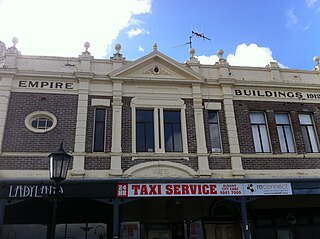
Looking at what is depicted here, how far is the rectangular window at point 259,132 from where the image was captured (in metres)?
11.7

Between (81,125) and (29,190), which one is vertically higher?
(81,125)

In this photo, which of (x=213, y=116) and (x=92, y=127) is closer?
(x=92, y=127)

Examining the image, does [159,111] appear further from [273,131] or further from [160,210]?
[273,131]

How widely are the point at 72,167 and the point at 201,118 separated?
508 cm

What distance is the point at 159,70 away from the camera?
1219 centimetres

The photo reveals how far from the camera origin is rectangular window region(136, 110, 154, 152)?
11.1 metres

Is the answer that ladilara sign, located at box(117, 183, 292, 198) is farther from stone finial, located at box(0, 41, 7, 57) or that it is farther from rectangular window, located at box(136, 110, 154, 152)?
stone finial, located at box(0, 41, 7, 57)

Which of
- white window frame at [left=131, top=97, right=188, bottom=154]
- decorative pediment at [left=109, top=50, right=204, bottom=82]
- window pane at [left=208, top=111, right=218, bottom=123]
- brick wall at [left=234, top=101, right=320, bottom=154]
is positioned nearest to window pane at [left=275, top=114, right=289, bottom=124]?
brick wall at [left=234, top=101, right=320, bottom=154]

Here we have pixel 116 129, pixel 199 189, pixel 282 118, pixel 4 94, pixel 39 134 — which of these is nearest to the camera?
pixel 199 189

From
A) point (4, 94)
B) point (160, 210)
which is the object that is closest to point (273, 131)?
point (160, 210)

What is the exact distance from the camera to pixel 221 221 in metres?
11.7

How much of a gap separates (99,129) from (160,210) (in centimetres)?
393

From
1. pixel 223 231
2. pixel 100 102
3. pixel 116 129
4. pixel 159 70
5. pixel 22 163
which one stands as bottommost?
pixel 223 231

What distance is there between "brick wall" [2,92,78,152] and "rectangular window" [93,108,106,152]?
0.78 meters
